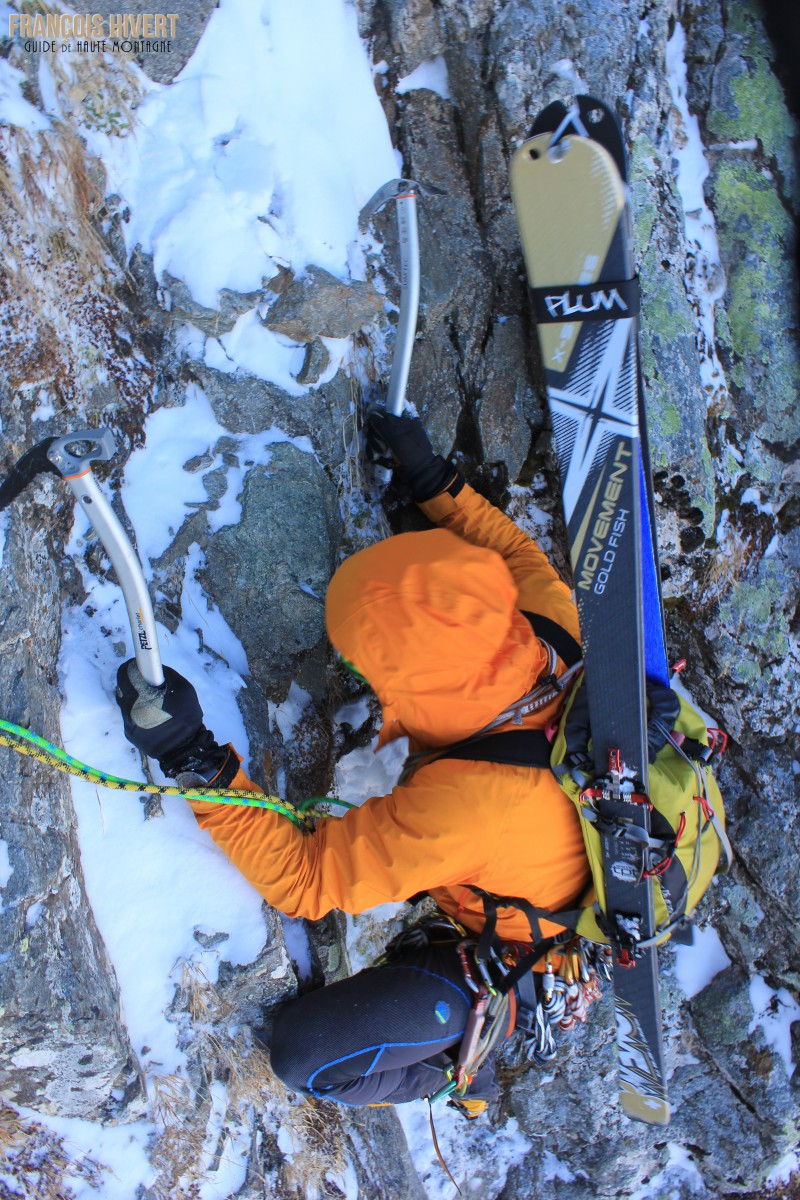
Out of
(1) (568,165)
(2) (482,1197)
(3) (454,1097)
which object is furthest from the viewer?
(2) (482,1197)

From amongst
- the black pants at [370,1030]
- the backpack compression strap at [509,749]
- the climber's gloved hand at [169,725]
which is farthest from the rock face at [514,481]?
the backpack compression strap at [509,749]

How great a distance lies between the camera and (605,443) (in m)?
3.27

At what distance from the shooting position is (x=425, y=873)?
9.19 ft

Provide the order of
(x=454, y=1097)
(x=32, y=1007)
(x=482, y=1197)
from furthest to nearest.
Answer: (x=482, y=1197) → (x=454, y=1097) → (x=32, y=1007)

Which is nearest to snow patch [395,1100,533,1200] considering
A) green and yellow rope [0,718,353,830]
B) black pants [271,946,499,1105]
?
black pants [271,946,499,1105]

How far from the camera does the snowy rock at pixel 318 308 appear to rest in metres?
3.55

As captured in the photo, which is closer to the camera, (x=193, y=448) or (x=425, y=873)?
(x=425, y=873)

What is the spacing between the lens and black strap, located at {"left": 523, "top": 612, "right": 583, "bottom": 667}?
337 cm

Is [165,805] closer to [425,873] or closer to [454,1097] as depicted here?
[425,873]

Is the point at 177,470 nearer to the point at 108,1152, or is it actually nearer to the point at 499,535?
the point at 499,535

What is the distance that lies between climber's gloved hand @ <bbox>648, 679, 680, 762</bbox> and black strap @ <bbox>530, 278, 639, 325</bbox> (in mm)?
1634

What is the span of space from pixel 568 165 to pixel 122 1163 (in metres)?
4.50

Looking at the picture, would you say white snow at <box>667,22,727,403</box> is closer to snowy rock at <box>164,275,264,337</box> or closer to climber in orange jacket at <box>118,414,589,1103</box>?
climber in orange jacket at <box>118,414,589,1103</box>

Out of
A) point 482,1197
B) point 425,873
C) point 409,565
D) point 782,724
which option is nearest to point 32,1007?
point 425,873
